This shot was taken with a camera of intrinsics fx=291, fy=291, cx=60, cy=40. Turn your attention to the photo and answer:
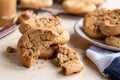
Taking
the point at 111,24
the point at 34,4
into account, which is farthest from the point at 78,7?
the point at 111,24

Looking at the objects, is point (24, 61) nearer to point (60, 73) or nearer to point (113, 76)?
point (60, 73)

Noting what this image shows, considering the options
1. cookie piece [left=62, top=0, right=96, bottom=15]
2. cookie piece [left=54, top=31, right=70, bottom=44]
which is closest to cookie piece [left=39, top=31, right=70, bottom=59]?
cookie piece [left=54, top=31, right=70, bottom=44]

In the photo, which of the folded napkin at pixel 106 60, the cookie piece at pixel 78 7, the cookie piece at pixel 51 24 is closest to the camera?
the folded napkin at pixel 106 60

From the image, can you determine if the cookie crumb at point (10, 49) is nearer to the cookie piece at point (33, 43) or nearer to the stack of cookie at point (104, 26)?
the cookie piece at point (33, 43)

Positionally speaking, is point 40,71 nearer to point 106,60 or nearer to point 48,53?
point 48,53

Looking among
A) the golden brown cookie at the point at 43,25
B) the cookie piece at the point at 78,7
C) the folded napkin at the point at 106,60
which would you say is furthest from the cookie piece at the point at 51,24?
the cookie piece at the point at 78,7

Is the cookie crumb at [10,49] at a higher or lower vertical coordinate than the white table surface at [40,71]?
higher

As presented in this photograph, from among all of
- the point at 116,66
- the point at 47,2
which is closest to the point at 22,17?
Answer: the point at 47,2
